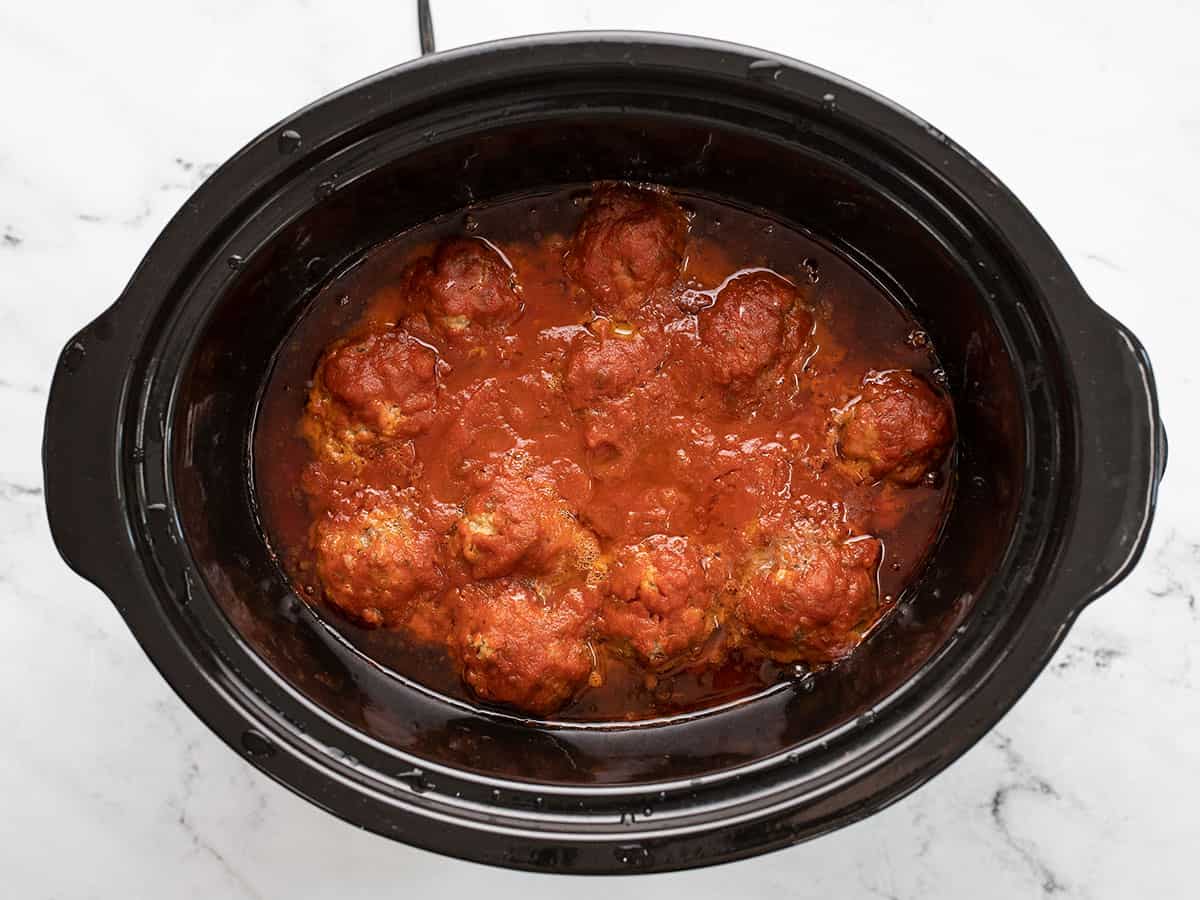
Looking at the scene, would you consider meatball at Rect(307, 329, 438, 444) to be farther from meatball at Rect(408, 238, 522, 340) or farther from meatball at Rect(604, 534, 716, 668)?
meatball at Rect(604, 534, 716, 668)

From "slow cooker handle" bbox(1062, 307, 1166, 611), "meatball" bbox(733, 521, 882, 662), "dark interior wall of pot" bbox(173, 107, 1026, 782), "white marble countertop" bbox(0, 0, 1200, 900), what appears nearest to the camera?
"slow cooker handle" bbox(1062, 307, 1166, 611)

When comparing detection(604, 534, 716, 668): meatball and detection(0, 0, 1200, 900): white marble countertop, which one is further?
detection(0, 0, 1200, 900): white marble countertop

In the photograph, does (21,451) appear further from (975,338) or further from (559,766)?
(975,338)

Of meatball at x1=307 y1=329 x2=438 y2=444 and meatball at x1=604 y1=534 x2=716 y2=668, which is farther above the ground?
meatball at x1=307 y1=329 x2=438 y2=444

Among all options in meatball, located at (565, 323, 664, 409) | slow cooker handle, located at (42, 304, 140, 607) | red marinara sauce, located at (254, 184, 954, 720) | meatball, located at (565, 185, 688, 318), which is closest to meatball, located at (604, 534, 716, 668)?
red marinara sauce, located at (254, 184, 954, 720)

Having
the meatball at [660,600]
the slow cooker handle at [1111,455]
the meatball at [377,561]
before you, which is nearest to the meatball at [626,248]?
the meatball at [660,600]

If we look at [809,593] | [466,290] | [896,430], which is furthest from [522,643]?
[896,430]
